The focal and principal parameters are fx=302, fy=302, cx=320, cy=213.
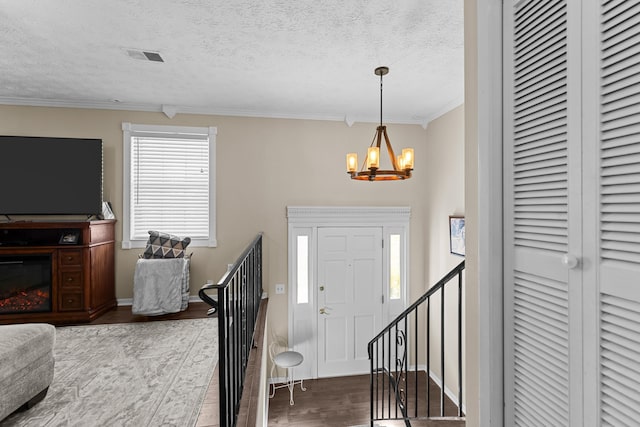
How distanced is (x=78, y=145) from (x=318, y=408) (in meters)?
4.03

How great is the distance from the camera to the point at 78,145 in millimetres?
3424

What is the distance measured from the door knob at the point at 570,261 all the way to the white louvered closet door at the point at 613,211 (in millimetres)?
24

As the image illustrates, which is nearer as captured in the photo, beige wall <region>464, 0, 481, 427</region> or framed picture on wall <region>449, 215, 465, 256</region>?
beige wall <region>464, 0, 481, 427</region>

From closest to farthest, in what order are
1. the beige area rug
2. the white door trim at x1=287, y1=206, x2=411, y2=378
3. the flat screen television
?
the beige area rug < the flat screen television < the white door trim at x1=287, y1=206, x2=411, y2=378

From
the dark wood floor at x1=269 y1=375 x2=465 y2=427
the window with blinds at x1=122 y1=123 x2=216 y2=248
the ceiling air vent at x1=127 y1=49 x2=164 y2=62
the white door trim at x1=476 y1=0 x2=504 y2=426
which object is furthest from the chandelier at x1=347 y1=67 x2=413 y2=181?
the dark wood floor at x1=269 y1=375 x2=465 y2=427

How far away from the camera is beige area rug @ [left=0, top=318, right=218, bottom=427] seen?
179cm

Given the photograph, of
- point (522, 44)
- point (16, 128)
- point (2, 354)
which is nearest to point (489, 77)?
point (522, 44)

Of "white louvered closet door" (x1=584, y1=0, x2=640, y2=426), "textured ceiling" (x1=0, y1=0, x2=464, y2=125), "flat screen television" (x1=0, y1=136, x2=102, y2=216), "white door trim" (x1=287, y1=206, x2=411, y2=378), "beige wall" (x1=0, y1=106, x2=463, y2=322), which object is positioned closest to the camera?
"white louvered closet door" (x1=584, y1=0, x2=640, y2=426)

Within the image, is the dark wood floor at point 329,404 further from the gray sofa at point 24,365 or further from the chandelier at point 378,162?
the chandelier at point 378,162

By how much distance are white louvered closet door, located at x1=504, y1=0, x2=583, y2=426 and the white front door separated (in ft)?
10.2

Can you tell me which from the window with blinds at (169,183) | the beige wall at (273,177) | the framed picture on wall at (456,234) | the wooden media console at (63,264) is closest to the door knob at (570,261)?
the framed picture on wall at (456,234)

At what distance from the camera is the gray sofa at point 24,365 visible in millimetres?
1604

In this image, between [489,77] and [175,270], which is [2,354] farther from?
[489,77]

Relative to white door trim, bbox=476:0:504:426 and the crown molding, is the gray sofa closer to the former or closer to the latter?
white door trim, bbox=476:0:504:426
